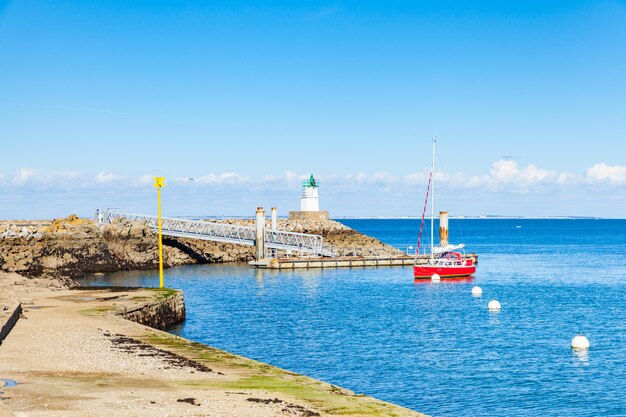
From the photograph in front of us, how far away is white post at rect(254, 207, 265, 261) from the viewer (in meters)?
79.3

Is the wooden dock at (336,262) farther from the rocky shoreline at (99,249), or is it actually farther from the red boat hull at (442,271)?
the red boat hull at (442,271)

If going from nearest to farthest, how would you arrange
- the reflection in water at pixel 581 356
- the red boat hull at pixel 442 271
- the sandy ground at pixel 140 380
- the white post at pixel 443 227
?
the sandy ground at pixel 140 380, the reflection in water at pixel 581 356, the red boat hull at pixel 442 271, the white post at pixel 443 227

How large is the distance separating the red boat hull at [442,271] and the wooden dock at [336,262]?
9209 millimetres

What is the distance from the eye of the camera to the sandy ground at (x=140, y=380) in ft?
51.6

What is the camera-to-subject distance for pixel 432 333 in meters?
37.6

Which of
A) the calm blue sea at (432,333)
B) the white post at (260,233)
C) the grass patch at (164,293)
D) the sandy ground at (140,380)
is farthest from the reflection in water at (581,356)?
the white post at (260,233)

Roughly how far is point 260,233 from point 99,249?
17.0 meters

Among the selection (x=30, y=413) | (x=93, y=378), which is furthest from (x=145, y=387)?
(x=30, y=413)

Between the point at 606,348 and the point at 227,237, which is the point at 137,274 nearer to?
the point at 227,237

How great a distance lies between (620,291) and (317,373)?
40499 mm

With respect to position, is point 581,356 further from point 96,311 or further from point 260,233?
point 260,233

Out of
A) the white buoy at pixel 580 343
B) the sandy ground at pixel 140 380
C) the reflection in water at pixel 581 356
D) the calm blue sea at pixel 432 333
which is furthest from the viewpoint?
the white buoy at pixel 580 343

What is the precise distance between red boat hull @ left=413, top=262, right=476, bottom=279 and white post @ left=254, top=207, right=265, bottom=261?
18855mm

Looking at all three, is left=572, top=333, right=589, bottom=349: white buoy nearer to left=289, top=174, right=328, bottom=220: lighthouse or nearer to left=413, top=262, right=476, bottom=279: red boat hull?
left=413, top=262, right=476, bottom=279: red boat hull
